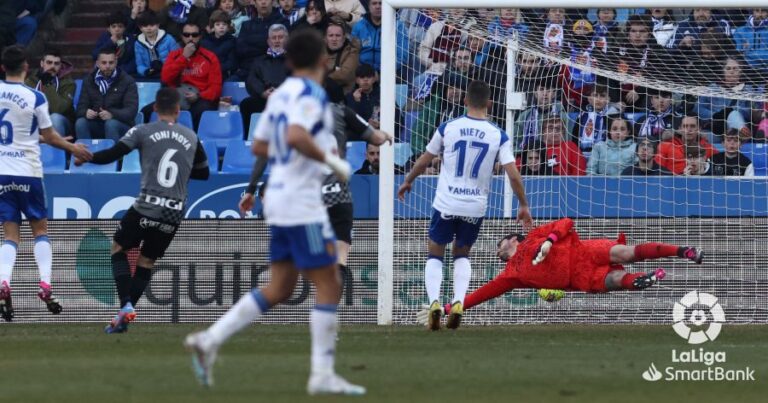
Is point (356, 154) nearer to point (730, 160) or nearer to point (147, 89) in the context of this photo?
point (147, 89)

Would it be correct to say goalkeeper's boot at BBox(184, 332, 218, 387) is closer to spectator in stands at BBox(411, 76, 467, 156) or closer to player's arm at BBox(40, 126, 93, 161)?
player's arm at BBox(40, 126, 93, 161)

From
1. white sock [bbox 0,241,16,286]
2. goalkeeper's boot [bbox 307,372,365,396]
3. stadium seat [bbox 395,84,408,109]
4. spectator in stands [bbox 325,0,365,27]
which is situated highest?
spectator in stands [bbox 325,0,365,27]

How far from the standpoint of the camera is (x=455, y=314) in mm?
13617

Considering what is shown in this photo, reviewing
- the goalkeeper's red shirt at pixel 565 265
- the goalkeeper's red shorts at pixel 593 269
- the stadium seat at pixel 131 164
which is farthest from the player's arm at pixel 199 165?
Result: the stadium seat at pixel 131 164

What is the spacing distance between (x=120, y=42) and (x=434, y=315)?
30.6 feet

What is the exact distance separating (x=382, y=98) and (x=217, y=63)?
17.4 ft

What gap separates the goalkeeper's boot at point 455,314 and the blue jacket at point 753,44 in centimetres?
510

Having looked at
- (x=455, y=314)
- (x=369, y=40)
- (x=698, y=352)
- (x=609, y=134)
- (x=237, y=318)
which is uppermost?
(x=369, y=40)

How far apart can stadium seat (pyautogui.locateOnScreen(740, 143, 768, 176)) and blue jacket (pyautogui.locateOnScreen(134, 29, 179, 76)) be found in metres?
8.80

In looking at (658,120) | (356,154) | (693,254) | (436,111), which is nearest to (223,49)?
(356,154)

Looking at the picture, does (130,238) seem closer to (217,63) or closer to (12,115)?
(12,115)

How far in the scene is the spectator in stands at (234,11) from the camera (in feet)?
68.2

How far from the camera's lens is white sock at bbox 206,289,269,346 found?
7871mm

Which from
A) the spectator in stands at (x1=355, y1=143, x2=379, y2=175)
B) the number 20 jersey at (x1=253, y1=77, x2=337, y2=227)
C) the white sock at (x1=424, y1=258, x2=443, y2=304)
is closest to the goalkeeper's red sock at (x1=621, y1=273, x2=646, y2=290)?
the white sock at (x1=424, y1=258, x2=443, y2=304)
